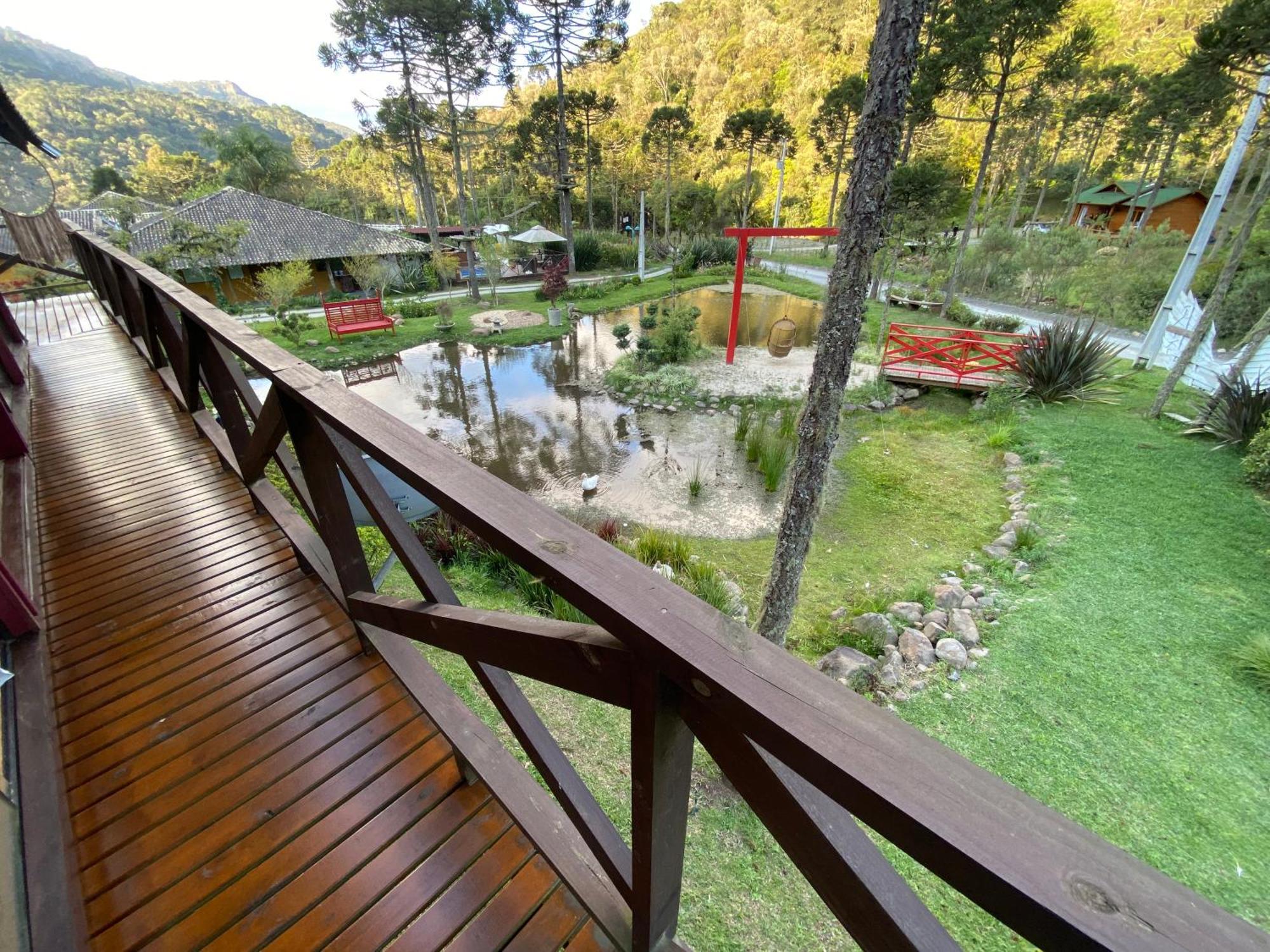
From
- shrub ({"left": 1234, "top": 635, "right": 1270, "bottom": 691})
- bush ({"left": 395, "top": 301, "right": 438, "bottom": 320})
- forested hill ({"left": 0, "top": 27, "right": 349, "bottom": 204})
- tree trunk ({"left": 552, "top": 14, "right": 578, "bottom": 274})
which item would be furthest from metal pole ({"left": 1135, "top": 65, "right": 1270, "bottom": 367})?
forested hill ({"left": 0, "top": 27, "right": 349, "bottom": 204})

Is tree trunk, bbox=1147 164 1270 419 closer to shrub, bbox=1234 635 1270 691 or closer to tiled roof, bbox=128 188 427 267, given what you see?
shrub, bbox=1234 635 1270 691

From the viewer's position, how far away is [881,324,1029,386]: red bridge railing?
816cm

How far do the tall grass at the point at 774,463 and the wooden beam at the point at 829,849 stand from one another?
18.4 feet

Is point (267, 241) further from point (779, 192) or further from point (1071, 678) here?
point (1071, 678)

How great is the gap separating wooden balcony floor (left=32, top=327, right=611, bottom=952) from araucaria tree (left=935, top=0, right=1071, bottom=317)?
15.1m

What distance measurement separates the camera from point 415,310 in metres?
15.2

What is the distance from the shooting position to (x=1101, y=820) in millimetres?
2279

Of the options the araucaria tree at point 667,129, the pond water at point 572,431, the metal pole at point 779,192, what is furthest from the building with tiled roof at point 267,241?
the metal pole at point 779,192

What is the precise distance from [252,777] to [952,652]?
3.59 metres

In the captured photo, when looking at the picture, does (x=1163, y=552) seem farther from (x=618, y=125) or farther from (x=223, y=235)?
(x=618, y=125)

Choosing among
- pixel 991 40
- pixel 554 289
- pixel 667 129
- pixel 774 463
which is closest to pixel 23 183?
pixel 774 463

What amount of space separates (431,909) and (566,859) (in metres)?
0.34

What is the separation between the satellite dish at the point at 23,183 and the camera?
3926mm

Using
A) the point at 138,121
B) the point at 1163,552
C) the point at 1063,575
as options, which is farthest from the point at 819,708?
the point at 138,121
